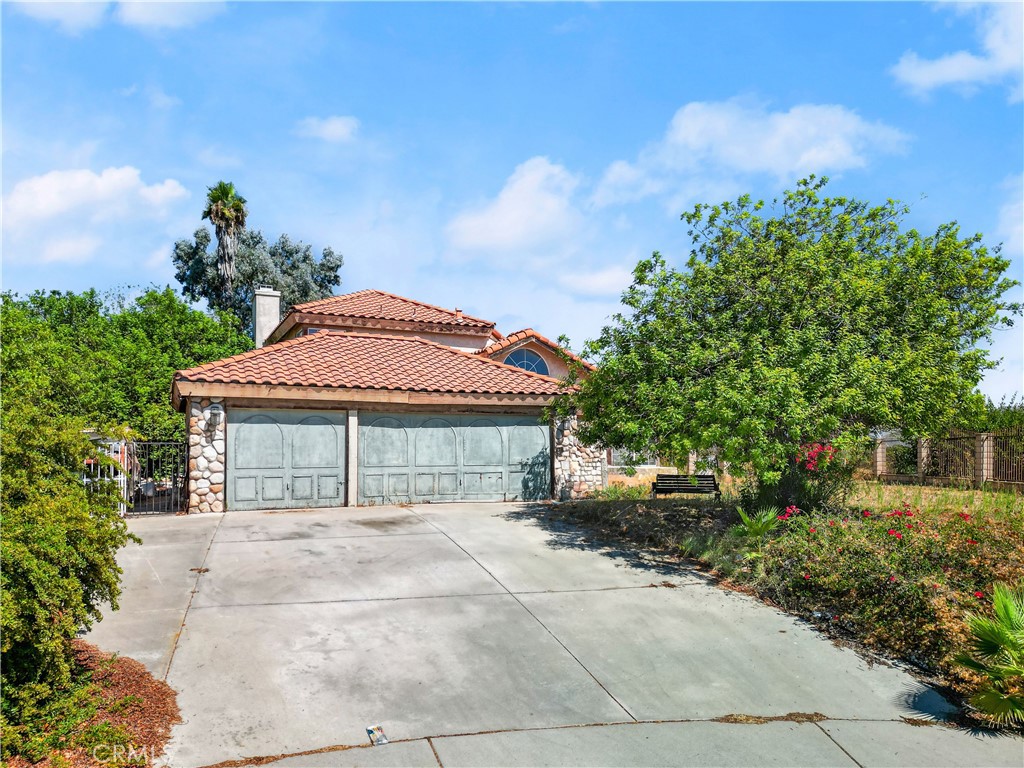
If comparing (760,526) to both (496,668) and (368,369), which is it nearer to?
(496,668)

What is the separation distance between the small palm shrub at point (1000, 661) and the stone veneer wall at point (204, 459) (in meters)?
13.4

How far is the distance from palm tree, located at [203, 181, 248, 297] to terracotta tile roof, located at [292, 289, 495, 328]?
55.7 ft

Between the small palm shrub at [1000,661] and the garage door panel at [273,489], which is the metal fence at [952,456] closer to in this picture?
the small palm shrub at [1000,661]

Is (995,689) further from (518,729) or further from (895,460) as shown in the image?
(895,460)

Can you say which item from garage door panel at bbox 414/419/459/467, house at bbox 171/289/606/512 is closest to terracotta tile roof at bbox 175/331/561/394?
house at bbox 171/289/606/512

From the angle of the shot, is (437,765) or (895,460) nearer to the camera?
(437,765)

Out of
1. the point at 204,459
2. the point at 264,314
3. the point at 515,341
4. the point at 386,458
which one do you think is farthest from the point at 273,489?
the point at 264,314

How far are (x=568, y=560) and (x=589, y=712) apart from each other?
5.06 metres

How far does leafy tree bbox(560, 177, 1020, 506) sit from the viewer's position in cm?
995

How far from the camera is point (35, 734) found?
482cm

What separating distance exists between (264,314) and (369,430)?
1525cm

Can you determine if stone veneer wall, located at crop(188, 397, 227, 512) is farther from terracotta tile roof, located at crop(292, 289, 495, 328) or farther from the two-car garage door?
terracotta tile roof, located at crop(292, 289, 495, 328)

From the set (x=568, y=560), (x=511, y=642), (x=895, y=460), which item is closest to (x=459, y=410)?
(x=568, y=560)

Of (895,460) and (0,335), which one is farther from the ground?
(0,335)
